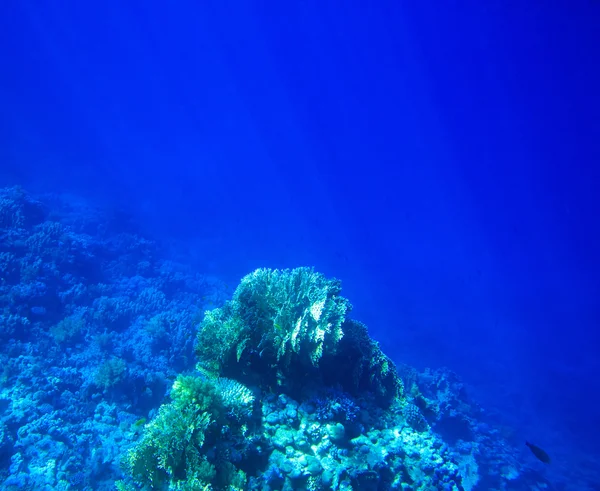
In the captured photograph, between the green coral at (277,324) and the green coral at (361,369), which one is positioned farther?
the green coral at (361,369)

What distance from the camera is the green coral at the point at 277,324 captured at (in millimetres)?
5324

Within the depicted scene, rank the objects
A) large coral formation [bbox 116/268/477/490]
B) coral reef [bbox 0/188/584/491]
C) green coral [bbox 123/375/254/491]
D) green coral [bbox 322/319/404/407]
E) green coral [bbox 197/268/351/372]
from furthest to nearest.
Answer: green coral [bbox 322/319/404/407] → green coral [bbox 197/268/351/372] → coral reef [bbox 0/188/584/491] → large coral formation [bbox 116/268/477/490] → green coral [bbox 123/375/254/491]

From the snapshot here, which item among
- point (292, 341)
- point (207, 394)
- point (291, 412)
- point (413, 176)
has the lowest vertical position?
point (207, 394)

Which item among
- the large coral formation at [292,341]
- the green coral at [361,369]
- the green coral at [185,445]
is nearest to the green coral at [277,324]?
the large coral formation at [292,341]

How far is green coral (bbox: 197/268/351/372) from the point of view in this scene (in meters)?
5.32

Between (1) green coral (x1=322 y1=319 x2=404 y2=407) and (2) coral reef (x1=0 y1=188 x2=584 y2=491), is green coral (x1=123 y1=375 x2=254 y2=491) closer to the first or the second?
(2) coral reef (x1=0 y1=188 x2=584 y2=491)

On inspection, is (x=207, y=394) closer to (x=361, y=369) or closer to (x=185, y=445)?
(x=185, y=445)

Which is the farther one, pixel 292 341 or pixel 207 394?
pixel 292 341

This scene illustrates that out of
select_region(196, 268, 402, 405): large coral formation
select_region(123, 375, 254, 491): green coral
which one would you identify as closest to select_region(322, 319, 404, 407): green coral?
select_region(196, 268, 402, 405): large coral formation

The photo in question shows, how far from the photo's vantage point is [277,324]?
211 inches

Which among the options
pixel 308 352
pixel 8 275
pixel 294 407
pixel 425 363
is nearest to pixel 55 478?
pixel 294 407

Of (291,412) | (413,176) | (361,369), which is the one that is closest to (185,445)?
(291,412)

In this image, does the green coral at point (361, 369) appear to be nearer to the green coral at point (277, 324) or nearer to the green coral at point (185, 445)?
the green coral at point (277, 324)

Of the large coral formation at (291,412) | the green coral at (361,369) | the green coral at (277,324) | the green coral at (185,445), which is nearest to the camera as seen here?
the green coral at (185,445)
